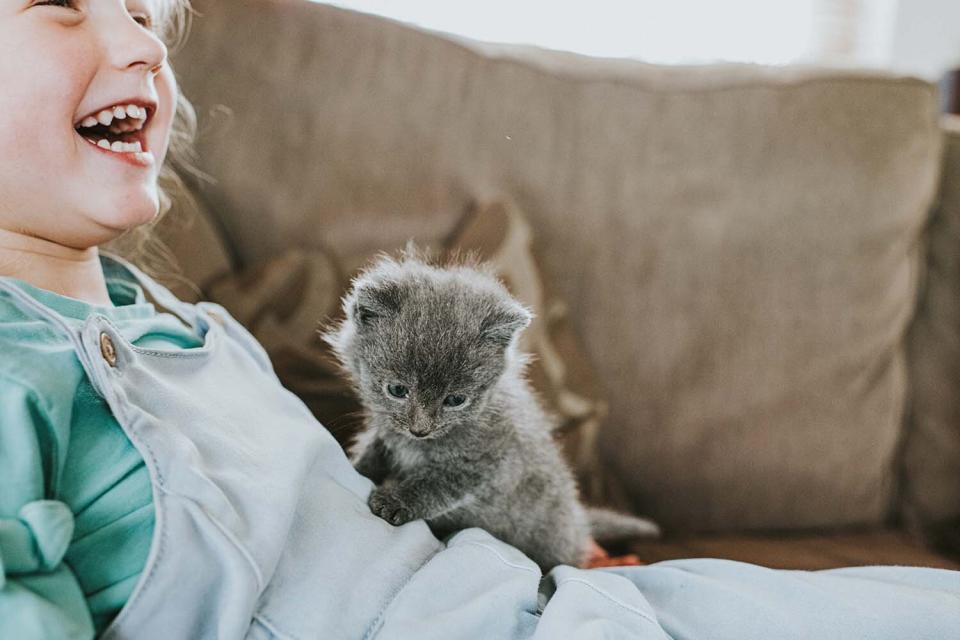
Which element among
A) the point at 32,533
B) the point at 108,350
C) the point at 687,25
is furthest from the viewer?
the point at 687,25

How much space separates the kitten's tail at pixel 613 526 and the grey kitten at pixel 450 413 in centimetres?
22

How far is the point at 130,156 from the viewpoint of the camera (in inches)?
36.6

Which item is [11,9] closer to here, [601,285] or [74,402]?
[74,402]

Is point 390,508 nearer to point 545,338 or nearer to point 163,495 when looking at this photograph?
point 163,495

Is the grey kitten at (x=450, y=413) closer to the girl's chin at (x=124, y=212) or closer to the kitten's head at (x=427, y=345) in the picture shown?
the kitten's head at (x=427, y=345)

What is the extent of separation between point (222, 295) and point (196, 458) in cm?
57

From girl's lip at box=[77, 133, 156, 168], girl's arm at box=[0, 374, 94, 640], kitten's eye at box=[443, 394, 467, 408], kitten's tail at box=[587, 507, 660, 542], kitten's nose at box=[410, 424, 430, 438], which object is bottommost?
kitten's tail at box=[587, 507, 660, 542]

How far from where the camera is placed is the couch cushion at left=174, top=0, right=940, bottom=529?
157cm

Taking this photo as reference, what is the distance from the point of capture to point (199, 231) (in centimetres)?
134

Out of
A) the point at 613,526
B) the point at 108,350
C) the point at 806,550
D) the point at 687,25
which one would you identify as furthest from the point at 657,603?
the point at 687,25

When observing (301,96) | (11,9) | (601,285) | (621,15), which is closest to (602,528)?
(601,285)

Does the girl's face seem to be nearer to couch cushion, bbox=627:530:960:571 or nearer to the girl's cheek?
the girl's cheek

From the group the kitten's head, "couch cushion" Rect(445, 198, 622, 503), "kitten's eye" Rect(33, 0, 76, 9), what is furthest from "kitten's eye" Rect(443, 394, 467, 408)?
"kitten's eye" Rect(33, 0, 76, 9)

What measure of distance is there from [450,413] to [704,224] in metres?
0.82
